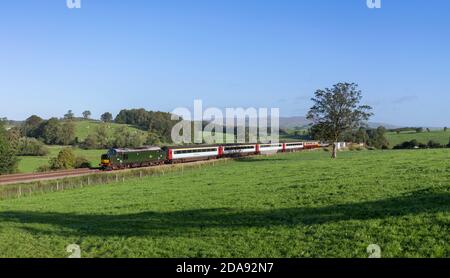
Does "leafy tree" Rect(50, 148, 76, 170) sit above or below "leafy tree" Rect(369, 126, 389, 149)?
below

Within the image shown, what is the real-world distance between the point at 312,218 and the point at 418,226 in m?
3.64

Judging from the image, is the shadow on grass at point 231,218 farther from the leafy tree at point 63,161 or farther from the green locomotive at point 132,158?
the leafy tree at point 63,161

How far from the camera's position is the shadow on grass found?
46.9 feet

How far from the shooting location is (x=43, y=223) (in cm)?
1950

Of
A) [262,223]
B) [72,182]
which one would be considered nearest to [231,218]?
[262,223]

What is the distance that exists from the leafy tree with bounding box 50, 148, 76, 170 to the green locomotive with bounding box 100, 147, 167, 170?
1335 centimetres

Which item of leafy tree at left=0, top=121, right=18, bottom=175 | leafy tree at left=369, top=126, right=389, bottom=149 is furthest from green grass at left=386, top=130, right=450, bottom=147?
leafy tree at left=0, top=121, right=18, bottom=175

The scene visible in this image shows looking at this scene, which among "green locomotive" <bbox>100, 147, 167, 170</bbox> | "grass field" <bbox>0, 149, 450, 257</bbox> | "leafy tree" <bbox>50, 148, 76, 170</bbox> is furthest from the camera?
A: "leafy tree" <bbox>50, 148, 76, 170</bbox>

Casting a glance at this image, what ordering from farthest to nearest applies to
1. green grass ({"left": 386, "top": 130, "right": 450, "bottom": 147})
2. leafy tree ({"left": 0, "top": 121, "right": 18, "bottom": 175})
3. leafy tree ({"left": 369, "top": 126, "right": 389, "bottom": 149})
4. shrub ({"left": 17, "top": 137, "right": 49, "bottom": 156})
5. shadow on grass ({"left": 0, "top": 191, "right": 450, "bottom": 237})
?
leafy tree ({"left": 369, "top": 126, "right": 389, "bottom": 149})
green grass ({"left": 386, "top": 130, "right": 450, "bottom": 147})
shrub ({"left": 17, "top": 137, "right": 49, "bottom": 156})
leafy tree ({"left": 0, "top": 121, "right": 18, "bottom": 175})
shadow on grass ({"left": 0, "top": 191, "right": 450, "bottom": 237})

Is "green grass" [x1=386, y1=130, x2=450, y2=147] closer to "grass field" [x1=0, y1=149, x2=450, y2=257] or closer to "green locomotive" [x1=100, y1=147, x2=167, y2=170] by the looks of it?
"green locomotive" [x1=100, y1=147, x2=167, y2=170]

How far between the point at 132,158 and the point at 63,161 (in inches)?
593

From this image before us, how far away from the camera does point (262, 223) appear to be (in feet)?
48.6

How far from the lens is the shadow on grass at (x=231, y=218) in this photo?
46.9 feet
